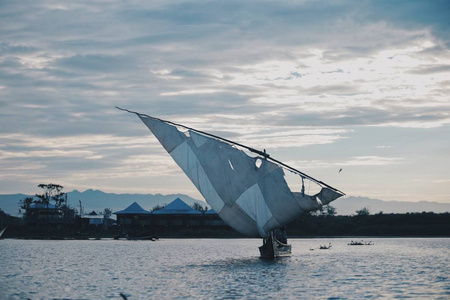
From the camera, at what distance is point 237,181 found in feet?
163

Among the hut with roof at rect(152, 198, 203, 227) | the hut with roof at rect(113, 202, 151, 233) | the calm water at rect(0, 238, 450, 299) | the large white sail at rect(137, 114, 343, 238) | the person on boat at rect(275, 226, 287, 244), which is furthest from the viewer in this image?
the hut with roof at rect(113, 202, 151, 233)

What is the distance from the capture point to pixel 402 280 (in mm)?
38812

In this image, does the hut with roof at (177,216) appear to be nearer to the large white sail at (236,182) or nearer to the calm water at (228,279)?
the calm water at (228,279)

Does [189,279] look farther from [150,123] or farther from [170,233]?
[170,233]

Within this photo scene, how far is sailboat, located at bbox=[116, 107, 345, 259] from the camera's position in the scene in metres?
49.2

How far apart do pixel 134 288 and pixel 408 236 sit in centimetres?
9794

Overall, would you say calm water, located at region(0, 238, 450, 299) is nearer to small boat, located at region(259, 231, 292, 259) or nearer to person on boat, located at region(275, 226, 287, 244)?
small boat, located at region(259, 231, 292, 259)

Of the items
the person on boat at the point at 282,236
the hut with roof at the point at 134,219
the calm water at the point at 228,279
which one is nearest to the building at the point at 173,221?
the hut with roof at the point at 134,219

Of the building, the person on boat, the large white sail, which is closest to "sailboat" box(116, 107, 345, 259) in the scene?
the large white sail

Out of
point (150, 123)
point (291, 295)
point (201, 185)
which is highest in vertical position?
point (150, 123)

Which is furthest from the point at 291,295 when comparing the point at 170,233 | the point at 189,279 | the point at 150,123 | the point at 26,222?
the point at 26,222

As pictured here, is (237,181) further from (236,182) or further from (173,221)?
(173,221)

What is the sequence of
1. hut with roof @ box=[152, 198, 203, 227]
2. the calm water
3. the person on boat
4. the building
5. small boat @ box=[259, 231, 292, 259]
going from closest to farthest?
the calm water < small boat @ box=[259, 231, 292, 259] < the person on boat < hut with roof @ box=[152, 198, 203, 227] < the building

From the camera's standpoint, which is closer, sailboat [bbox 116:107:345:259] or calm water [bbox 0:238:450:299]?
calm water [bbox 0:238:450:299]
